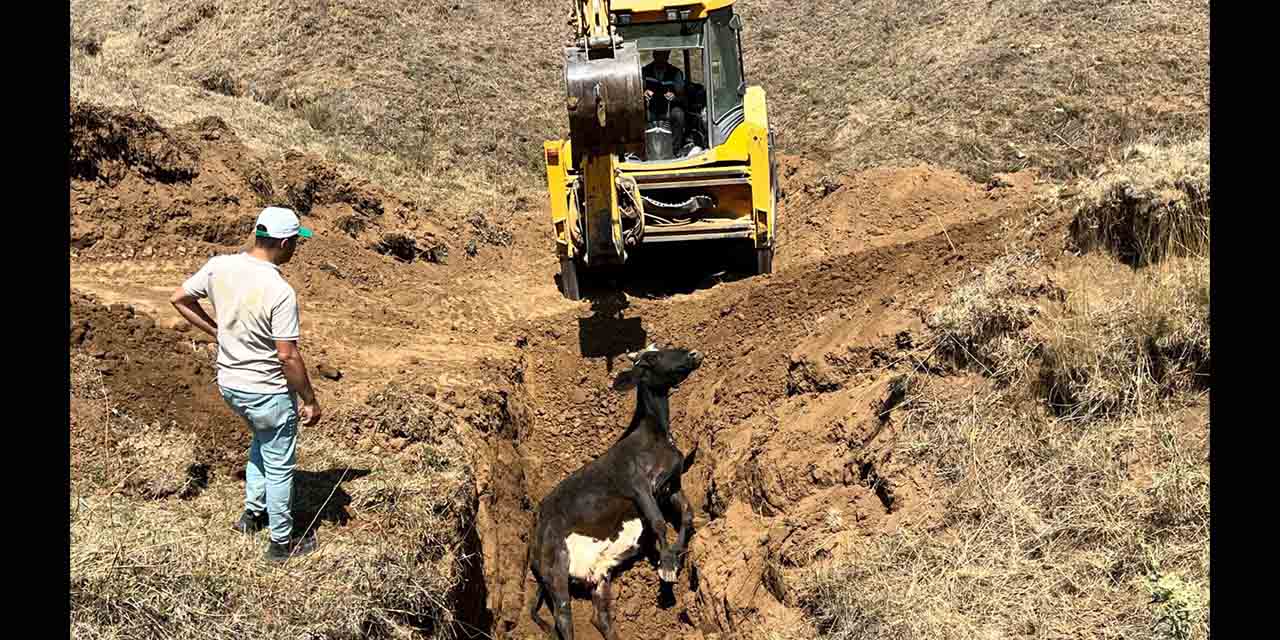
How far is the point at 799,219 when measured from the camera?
1245 centimetres

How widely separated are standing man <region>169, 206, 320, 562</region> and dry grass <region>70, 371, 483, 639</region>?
0.40 m

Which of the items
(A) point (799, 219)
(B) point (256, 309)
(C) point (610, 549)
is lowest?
(C) point (610, 549)

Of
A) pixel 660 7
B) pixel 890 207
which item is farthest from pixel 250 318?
pixel 890 207

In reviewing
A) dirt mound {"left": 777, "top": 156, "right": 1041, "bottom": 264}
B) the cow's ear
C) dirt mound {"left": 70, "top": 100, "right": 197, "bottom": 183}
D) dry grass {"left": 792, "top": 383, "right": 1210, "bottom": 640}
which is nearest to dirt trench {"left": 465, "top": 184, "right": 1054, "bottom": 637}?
dry grass {"left": 792, "top": 383, "right": 1210, "bottom": 640}

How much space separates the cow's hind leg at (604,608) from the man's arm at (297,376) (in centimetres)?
286

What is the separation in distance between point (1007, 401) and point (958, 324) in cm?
75

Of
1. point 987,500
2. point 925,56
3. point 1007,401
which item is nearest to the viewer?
point 987,500

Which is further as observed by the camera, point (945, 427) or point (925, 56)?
point (925, 56)

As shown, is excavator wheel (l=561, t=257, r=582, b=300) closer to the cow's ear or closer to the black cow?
the black cow

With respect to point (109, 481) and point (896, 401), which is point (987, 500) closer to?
point (896, 401)

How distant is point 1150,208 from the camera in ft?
21.2

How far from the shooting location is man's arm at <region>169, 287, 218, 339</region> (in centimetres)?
507

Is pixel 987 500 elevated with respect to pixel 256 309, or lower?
lower

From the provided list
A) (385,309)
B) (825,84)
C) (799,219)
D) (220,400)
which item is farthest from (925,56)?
(220,400)
